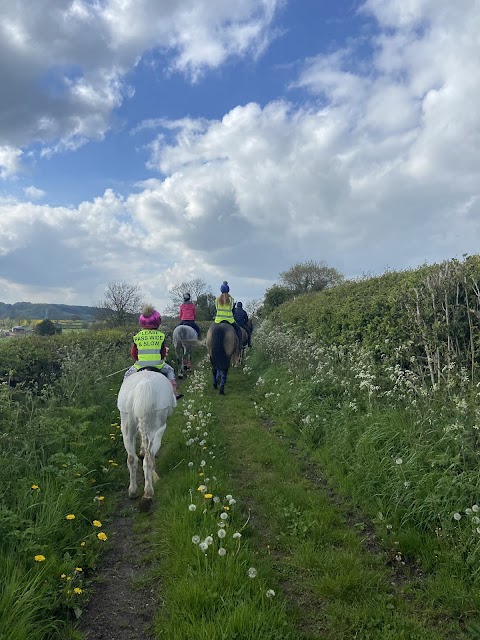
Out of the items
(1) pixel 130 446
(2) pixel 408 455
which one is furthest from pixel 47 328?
(2) pixel 408 455

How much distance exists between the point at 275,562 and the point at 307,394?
4671 millimetres

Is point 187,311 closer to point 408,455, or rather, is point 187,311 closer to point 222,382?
point 222,382

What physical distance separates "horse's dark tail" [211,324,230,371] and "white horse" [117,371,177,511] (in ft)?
18.0

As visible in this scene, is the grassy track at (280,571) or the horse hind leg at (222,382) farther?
the horse hind leg at (222,382)

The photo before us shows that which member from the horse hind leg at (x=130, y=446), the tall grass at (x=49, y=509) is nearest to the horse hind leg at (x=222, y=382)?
the tall grass at (x=49, y=509)

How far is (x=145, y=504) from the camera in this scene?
16.7ft

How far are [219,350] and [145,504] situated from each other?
6.48 m

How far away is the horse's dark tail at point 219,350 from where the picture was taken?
11.3 m

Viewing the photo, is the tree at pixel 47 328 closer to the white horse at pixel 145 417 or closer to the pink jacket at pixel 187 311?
the pink jacket at pixel 187 311

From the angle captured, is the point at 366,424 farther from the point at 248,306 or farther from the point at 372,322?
the point at 248,306

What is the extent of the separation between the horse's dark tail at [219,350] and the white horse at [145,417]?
18.0 feet

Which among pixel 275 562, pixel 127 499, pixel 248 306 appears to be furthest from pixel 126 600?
pixel 248 306

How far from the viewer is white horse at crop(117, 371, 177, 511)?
5.42 m

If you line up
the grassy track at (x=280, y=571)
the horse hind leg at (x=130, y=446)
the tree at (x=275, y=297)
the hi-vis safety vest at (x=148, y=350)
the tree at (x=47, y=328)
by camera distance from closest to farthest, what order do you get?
the grassy track at (x=280, y=571) → the horse hind leg at (x=130, y=446) → the hi-vis safety vest at (x=148, y=350) → the tree at (x=47, y=328) → the tree at (x=275, y=297)
